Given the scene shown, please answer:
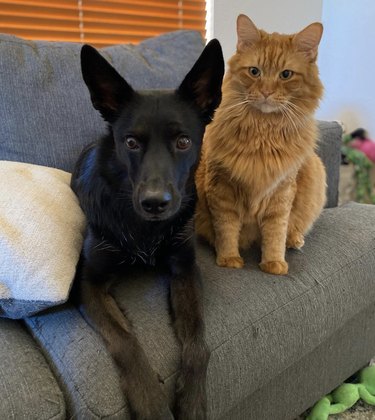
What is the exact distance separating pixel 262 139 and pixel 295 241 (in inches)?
14.2

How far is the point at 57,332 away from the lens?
0.93m

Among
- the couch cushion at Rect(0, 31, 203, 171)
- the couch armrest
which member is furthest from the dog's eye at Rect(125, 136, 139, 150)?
the couch armrest

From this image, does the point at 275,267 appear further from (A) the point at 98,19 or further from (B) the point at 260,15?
(B) the point at 260,15

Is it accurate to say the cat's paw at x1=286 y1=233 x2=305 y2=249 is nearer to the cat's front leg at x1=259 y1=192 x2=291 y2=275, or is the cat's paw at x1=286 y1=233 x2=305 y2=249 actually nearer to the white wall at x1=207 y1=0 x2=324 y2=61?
the cat's front leg at x1=259 y1=192 x2=291 y2=275

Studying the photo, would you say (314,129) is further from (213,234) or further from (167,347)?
(167,347)

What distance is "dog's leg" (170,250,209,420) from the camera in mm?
861

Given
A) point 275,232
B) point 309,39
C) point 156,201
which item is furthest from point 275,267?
point 309,39

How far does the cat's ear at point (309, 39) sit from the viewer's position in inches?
45.6

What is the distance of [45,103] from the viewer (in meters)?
1.42

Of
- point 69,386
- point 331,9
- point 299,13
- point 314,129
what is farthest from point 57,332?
point 331,9

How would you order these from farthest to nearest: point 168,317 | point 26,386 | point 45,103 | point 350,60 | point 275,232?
point 350,60
point 45,103
point 275,232
point 168,317
point 26,386

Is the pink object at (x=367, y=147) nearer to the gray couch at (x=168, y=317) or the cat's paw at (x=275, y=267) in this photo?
the gray couch at (x=168, y=317)

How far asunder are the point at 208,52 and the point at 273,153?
372mm

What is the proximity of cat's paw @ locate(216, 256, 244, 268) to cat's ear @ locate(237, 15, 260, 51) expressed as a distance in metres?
0.63
